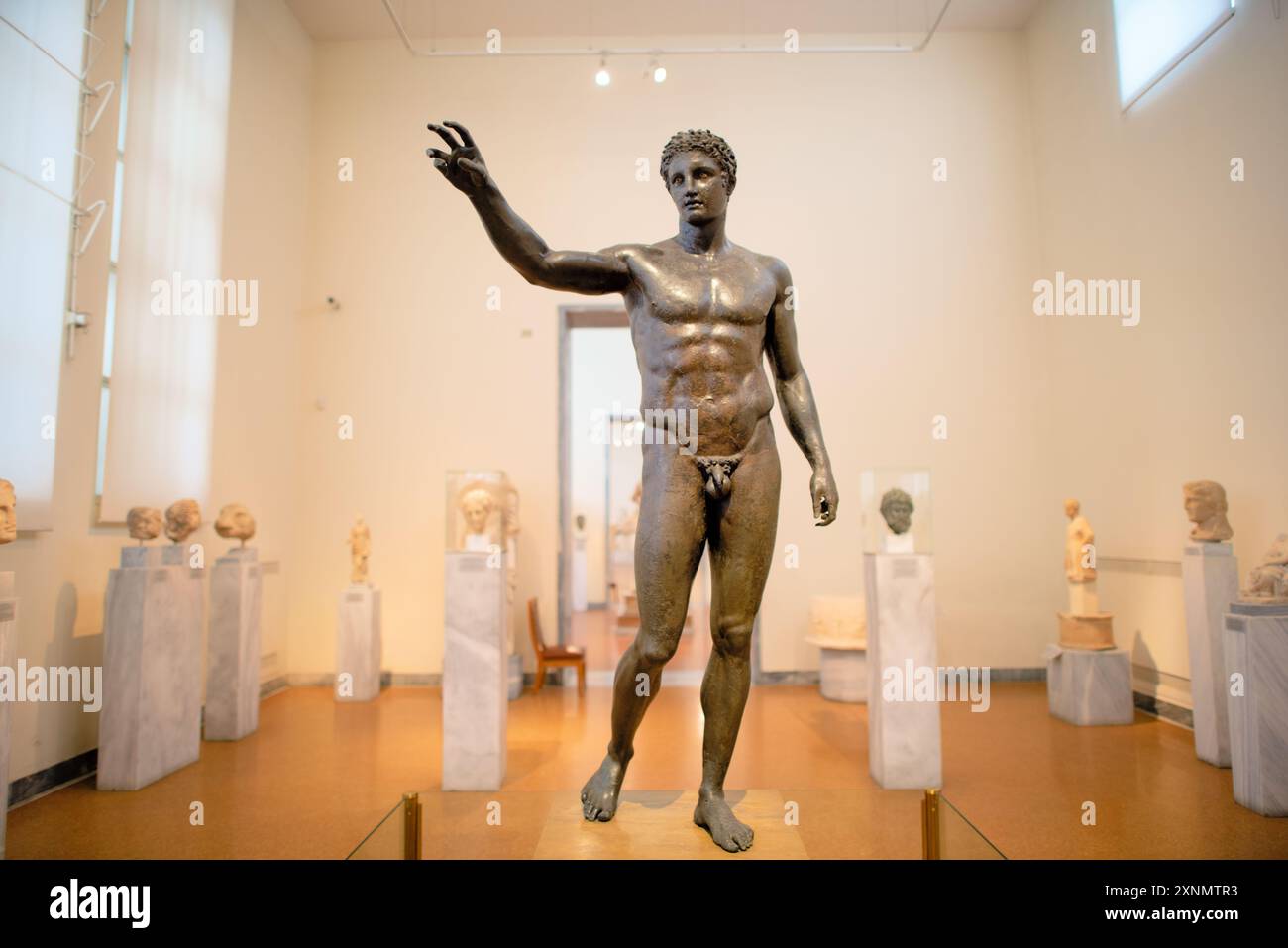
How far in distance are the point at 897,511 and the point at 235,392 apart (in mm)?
5630

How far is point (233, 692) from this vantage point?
5410 millimetres

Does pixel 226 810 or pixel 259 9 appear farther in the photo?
pixel 259 9

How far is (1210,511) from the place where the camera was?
4.92 m

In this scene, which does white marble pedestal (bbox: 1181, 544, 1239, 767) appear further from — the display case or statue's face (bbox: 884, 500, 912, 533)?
statue's face (bbox: 884, 500, 912, 533)

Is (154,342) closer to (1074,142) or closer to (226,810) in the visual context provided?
(226,810)

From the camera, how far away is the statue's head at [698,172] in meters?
2.65

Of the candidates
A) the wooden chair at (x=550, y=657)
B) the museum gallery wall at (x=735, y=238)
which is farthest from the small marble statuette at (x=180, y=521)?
the wooden chair at (x=550, y=657)

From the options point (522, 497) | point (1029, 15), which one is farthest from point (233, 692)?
point (1029, 15)

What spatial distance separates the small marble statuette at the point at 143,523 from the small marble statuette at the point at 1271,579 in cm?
642

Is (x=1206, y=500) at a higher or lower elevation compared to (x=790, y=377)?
lower

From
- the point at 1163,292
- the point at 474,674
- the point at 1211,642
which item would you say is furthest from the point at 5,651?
the point at 1163,292

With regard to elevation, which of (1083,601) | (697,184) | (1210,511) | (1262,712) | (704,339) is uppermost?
(697,184)

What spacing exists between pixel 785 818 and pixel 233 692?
4387 mm

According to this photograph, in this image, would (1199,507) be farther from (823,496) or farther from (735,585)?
(735,585)
